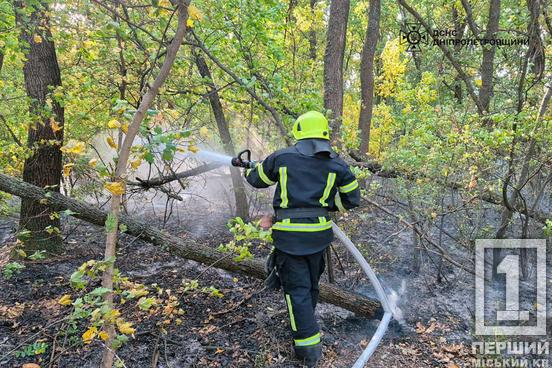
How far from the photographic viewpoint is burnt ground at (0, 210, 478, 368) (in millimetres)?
3129

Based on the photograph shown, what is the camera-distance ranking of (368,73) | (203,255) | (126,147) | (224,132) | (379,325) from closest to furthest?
1. (126,147)
2. (379,325)
3. (203,255)
4. (224,132)
5. (368,73)

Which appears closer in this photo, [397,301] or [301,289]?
[301,289]

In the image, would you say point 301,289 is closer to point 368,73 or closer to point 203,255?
point 203,255

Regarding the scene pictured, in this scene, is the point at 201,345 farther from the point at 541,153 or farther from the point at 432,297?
the point at 541,153

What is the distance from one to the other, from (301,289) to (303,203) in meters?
0.80

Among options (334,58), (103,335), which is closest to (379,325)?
(103,335)

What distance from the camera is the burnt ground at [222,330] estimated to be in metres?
3.13

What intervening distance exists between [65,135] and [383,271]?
540cm

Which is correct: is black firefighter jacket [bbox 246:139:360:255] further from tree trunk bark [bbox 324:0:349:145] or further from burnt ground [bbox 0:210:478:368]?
tree trunk bark [bbox 324:0:349:145]

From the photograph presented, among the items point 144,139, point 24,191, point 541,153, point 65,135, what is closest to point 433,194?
point 541,153

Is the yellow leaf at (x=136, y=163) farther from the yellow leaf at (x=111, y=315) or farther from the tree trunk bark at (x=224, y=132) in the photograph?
the tree trunk bark at (x=224, y=132)

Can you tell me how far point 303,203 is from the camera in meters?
3.16

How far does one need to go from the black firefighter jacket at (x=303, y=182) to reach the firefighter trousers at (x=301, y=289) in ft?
0.42

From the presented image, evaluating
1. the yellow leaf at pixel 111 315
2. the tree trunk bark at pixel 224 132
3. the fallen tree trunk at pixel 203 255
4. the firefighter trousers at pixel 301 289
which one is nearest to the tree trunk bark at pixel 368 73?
the tree trunk bark at pixel 224 132
